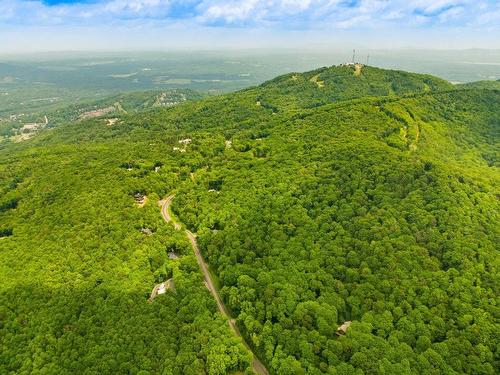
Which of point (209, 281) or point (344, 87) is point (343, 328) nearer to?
point (209, 281)

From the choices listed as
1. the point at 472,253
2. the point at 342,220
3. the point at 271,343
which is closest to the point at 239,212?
the point at 342,220

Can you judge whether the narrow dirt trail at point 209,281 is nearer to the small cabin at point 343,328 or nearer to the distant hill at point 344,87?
the small cabin at point 343,328

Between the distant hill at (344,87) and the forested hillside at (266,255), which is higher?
the distant hill at (344,87)

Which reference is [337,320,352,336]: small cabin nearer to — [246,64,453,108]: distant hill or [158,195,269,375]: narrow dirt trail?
[158,195,269,375]: narrow dirt trail

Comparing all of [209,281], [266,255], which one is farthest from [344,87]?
[209,281]

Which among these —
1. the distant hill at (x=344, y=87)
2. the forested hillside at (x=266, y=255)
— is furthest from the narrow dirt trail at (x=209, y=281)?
the distant hill at (x=344, y=87)
